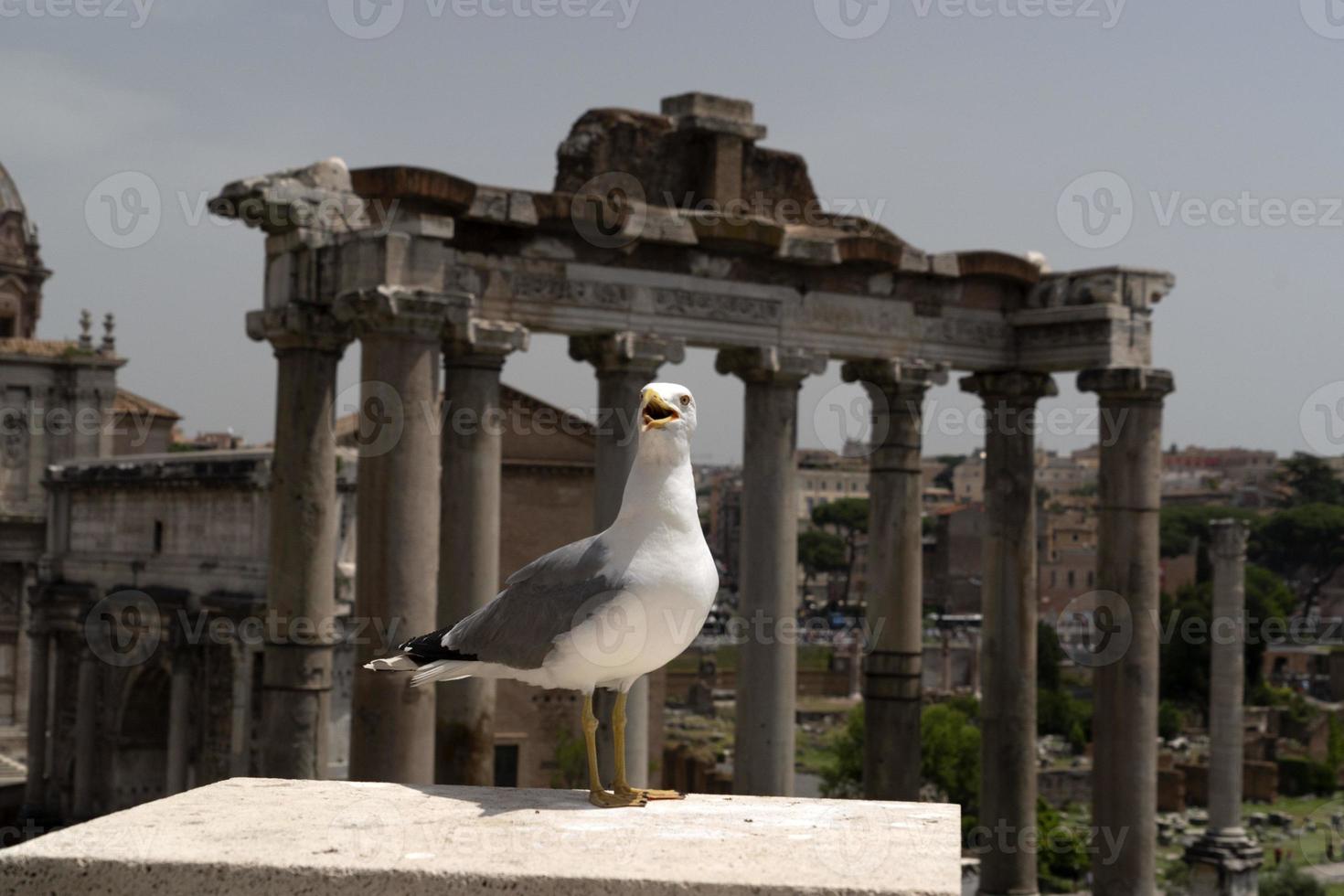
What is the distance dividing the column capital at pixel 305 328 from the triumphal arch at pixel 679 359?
0.03 meters

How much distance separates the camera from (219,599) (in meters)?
38.0

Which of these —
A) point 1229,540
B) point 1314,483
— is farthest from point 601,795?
point 1314,483

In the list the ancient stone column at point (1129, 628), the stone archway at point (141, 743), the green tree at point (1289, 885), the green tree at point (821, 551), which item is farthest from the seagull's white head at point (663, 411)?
the green tree at point (821, 551)

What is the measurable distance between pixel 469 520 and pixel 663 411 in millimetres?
9551

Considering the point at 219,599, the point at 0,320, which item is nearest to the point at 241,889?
the point at 219,599

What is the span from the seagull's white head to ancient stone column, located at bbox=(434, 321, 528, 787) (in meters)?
9.07

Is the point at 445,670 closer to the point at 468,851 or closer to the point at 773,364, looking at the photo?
the point at 468,851

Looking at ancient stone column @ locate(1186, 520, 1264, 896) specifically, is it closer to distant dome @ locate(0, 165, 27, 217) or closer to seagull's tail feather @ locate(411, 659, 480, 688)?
seagull's tail feather @ locate(411, 659, 480, 688)

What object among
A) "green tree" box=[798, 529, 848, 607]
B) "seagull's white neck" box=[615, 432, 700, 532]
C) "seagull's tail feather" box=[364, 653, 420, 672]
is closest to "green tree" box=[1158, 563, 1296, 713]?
"green tree" box=[798, 529, 848, 607]

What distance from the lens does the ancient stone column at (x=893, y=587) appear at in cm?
1834

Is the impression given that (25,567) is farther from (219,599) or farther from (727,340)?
(727,340)

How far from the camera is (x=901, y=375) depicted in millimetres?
18156

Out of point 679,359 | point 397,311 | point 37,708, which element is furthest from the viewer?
point 37,708

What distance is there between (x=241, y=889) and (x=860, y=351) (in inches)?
561
